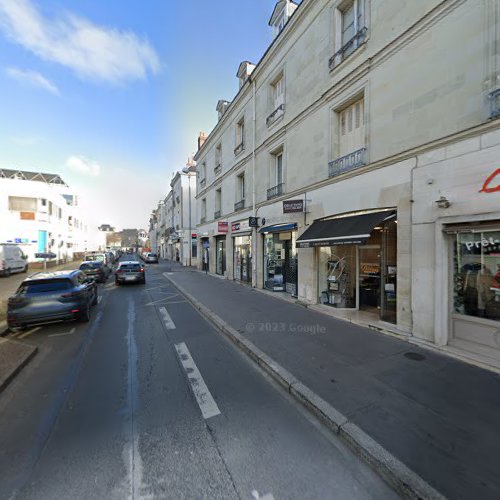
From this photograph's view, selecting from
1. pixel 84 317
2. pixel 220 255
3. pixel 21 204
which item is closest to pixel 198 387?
pixel 84 317

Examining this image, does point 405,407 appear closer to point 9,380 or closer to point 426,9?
point 9,380

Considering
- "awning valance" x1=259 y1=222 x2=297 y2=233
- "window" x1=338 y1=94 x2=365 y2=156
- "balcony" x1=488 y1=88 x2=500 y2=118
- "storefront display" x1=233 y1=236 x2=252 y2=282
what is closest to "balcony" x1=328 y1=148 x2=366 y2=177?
"window" x1=338 y1=94 x2=365 y2=156

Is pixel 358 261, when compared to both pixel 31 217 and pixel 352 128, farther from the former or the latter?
pixel 31 217

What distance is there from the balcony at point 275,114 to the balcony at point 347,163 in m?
3.84

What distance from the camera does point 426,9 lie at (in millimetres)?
5172

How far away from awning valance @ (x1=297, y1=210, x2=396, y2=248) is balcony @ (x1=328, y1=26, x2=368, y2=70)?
431 centimetres

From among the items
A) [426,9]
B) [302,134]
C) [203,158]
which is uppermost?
[203,158]

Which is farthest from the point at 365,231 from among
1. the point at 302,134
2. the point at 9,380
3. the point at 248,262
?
the point at 248,262

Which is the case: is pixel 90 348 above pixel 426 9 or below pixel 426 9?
below

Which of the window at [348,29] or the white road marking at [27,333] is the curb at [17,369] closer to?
the white road marking at [27,333]

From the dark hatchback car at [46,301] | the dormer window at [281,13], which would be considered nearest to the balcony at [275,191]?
the dormer window at [281,13]

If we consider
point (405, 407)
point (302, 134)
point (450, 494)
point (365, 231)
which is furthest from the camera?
point (302, 134)

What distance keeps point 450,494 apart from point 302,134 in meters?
9.07

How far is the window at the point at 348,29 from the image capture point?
6.71m
